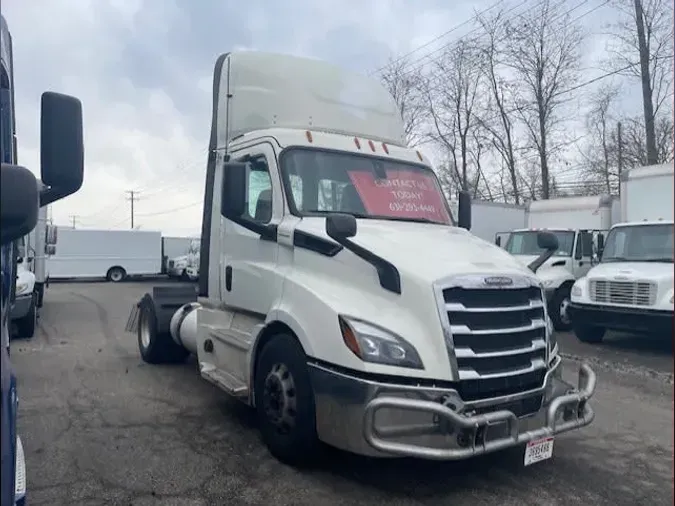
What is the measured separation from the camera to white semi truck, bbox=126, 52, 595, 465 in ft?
12.8

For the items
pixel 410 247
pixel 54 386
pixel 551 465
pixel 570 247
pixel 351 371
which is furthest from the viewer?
pixel 570 247

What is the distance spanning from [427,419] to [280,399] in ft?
4.32

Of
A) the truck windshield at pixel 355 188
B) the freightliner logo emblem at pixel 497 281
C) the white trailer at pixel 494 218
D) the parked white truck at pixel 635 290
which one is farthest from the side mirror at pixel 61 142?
the white trailer at pixel 494 218

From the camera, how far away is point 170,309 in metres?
8.56

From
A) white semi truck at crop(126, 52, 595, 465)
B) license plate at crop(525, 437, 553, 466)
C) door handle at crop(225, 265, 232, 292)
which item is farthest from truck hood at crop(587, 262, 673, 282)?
door handle at crop(225, 265, 232, 292)

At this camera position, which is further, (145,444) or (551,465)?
(145,444)

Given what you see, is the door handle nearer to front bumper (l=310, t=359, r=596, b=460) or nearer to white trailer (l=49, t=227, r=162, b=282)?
front bumper (l=310, t=359, r=596, b=460)

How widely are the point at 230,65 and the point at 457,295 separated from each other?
3.51m

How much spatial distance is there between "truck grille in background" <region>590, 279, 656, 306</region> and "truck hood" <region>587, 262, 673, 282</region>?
0.04 metres

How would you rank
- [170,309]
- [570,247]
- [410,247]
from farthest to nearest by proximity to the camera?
[570,247], [170,309], [410,247]

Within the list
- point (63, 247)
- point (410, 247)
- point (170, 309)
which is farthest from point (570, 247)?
point (63, 247)

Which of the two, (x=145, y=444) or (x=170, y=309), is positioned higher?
(x=170, y=309)

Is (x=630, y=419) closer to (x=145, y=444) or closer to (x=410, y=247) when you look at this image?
(x=410, y=247)

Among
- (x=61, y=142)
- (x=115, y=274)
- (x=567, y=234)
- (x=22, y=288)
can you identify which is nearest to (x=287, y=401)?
(x=61, y=142)
